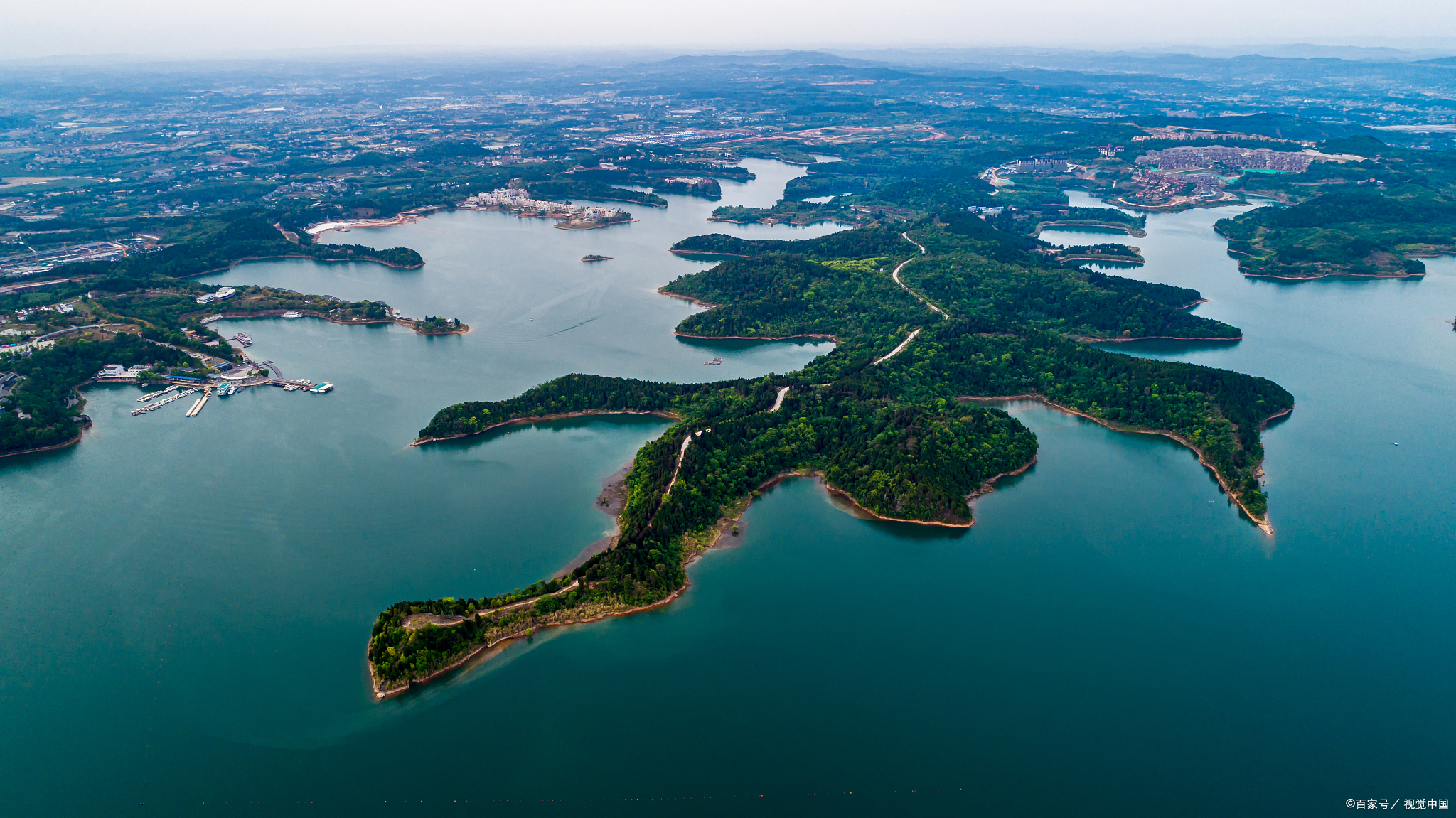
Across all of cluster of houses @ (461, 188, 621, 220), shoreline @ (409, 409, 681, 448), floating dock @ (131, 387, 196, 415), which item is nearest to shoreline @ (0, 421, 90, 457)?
floating dock @ (131, 387, 196, 415)

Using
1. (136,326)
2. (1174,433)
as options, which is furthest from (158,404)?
(1174,433)

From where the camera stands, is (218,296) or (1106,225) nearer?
(218,296)

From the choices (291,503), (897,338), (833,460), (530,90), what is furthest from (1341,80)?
(291,503)

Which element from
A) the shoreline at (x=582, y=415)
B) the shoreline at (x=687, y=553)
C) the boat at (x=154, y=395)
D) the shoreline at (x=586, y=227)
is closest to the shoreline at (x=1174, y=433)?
the shoreline at (x=687, y=553)

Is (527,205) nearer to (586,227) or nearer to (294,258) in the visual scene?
(586,227)

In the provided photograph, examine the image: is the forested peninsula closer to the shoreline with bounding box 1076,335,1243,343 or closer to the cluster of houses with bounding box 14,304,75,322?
the shoreline with bounding box 1076,335,1243,343

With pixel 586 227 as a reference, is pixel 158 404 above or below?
below

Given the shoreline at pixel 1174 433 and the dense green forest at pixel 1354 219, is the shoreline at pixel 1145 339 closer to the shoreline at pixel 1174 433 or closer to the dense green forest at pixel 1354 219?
the shoreline at pixel 1174 433
